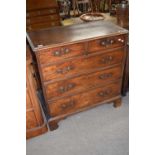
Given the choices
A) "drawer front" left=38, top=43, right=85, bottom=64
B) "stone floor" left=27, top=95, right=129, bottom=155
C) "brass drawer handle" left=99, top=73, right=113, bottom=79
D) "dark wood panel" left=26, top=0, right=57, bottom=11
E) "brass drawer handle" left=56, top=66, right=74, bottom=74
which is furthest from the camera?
"dark wood panel" left=26, top=0, right=57, bottom=11

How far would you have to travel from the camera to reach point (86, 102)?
1.71 m

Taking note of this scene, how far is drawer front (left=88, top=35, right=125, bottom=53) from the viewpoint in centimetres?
145

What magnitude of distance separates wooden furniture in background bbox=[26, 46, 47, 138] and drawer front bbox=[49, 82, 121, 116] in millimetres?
124

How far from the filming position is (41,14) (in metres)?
2.57

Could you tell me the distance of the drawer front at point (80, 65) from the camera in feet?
4.59

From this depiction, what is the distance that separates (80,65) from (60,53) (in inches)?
8.5

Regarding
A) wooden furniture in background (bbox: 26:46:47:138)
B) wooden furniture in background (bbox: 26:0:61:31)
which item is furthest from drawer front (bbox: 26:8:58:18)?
wooden furniture in background (bbox: 26:46:47:138)

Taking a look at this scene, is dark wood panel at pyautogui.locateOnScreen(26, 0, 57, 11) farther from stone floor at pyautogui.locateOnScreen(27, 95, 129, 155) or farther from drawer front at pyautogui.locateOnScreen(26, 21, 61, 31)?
stone floor at pyautogui.locateOnScreen(27, 95, 129, 155)

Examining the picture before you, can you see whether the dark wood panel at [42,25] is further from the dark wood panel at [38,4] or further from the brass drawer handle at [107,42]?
the brass drawer handle at [107,42]

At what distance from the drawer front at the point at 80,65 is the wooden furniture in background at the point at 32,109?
111 millimetres

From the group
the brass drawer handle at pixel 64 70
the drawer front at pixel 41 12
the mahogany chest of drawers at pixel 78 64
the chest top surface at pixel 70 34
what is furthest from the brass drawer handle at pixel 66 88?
the drawer front at pixel 41 12
